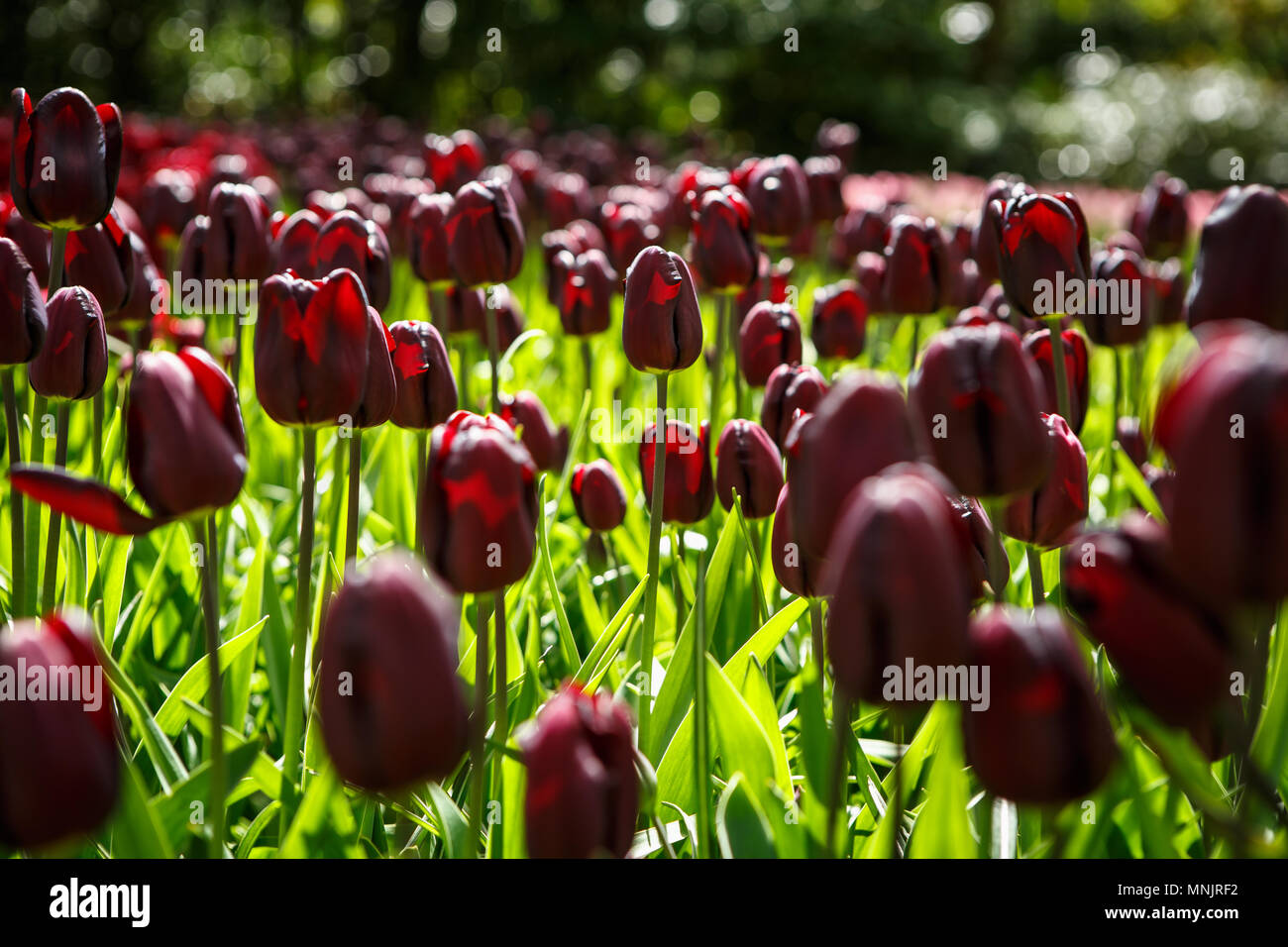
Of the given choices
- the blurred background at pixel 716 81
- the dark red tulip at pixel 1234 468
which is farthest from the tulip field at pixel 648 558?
the blurred background at pixel 716 81

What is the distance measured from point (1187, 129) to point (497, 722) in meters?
17.5

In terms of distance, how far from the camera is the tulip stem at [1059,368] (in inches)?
69.2

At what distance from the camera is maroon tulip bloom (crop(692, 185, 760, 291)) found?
2160 mm

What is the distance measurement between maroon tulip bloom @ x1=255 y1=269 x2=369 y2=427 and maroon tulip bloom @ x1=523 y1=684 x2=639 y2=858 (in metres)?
0.56

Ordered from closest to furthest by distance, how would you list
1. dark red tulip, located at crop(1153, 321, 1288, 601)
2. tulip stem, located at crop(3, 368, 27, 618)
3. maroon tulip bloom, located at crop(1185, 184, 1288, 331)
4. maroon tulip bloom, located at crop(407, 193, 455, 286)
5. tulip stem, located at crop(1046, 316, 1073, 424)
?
dark red tulip, located at crop(1153, 321, 1288, 601) → maroon tulip bloom, located at crop(1185, 184, 1288, 331) → tulip stem, located at crop(3, 368, 27, 618) → tulip stem, located at crop(1046, 316, 1073, 424) → maroon tulip bloom, located at crop(407, 193, 455, 286)

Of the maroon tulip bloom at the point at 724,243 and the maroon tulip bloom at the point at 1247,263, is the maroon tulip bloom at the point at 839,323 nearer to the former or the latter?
the maroon tulip bloom at the point at 724,243

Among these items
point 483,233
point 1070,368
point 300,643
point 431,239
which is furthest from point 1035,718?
point 431,239

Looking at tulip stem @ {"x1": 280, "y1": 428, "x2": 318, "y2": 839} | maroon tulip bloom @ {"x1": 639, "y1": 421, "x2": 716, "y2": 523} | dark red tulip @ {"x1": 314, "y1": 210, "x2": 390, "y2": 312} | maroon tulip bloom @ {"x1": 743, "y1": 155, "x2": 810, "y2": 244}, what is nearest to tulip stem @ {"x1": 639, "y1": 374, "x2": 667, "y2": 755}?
maroon tulip bloom @ {"x1": 639, "y1": 421, "x2": 716, "y2": 523}

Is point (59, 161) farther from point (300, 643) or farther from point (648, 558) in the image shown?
point (648, 558)

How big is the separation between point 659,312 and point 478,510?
759 millimetres

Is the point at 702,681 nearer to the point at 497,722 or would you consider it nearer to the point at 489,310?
the point at 497,722

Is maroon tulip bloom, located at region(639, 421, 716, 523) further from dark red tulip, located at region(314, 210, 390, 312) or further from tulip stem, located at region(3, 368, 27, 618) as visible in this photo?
tulip stem, located at region(3, 368, 27, 618)

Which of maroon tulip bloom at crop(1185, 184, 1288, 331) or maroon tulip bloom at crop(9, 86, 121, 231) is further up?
maroon tulip bloom at crop(9, 86, 121, 231)
